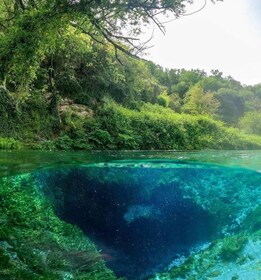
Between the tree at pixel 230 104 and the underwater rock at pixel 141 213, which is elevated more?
the tree at pixel 230 104

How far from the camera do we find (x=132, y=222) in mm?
8758

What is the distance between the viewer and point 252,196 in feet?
32.2

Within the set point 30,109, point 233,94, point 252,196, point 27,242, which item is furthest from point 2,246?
point 233,94

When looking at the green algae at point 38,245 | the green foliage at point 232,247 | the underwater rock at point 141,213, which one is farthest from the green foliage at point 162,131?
the green foliage at point 232,247

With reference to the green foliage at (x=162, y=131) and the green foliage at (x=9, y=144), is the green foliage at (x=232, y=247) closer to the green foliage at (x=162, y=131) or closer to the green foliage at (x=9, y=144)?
the green foliage at (x=9, y=144)

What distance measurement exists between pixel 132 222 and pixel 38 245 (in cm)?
354

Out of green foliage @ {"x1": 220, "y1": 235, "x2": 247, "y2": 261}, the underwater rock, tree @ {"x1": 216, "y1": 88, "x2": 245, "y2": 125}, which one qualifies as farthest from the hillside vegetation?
tree @ {"x1": 216, "y1": 88, "x2": 245, "y2": 125}

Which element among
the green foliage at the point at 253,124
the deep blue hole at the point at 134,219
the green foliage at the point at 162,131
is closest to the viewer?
the deep blue hole at the point at 134,219

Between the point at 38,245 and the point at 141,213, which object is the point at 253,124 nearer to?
the point at 141,213

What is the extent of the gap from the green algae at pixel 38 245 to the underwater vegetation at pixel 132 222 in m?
0.02

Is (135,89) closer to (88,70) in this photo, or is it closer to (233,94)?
(88,70)

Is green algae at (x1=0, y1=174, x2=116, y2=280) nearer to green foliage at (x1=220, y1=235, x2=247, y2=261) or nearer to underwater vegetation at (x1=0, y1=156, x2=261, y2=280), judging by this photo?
underwater vegetation at (x1=0, y1=156, x2=261, y2=280)

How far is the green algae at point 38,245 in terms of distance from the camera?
15.2 ft

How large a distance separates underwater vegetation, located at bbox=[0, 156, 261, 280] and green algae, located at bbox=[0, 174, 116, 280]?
0.06 feet
